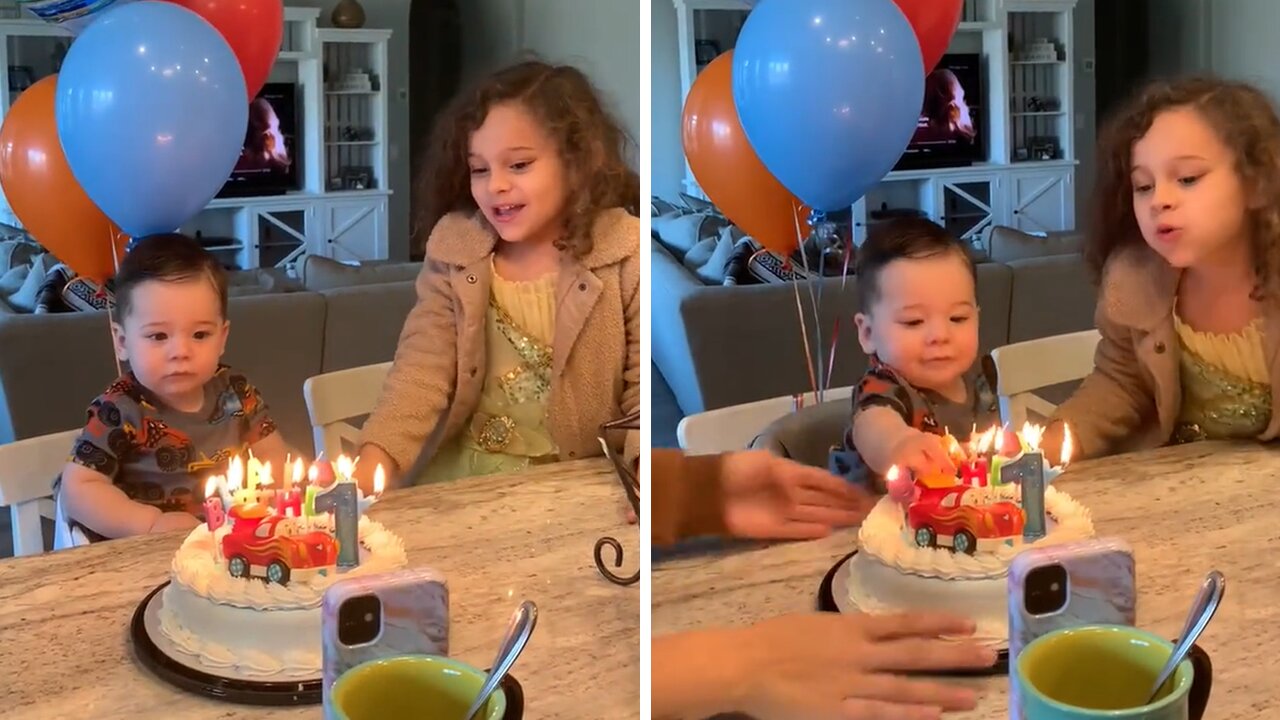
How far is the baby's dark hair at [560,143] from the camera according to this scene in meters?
0.82

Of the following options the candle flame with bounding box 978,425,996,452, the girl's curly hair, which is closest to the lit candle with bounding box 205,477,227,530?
the candle flame with bounding box 978,425,996,452

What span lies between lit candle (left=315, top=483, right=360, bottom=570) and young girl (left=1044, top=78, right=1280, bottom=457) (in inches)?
19.4

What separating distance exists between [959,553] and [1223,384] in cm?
26

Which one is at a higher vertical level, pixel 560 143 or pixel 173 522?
pixel 560 143

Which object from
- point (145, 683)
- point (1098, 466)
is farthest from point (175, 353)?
point (1098, 466)

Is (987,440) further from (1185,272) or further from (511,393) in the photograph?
(511,393)

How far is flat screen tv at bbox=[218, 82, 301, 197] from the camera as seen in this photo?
2.51 ft

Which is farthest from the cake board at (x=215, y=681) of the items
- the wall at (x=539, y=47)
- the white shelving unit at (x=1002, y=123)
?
the white shelving unit at (x=1002, y=123)

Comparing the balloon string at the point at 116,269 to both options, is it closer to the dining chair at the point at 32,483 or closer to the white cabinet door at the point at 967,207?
the dining chair at the point at 32,483

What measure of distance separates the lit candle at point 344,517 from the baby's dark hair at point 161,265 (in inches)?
6.7

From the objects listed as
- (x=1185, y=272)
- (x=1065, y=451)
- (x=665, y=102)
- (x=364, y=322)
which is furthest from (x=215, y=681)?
(x=1185, y=272)

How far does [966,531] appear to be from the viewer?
0.72 meters

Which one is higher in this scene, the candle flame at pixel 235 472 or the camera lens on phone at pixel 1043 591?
the candle flame at pixel 235 472

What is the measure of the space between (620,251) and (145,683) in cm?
43
